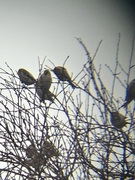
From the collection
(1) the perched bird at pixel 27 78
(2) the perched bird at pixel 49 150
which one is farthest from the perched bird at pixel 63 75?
(2) the perched bird at pixel 49 150

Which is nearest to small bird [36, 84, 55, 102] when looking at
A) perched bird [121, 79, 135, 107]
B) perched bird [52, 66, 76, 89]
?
perched bird [52, 66, 76, 89]

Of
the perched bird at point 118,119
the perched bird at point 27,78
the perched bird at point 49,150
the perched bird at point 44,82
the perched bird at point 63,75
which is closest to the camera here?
the perched bird at point 49,150

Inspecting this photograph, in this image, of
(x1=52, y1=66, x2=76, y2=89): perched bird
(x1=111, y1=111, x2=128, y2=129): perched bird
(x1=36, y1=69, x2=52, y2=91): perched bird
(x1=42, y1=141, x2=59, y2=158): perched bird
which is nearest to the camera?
(x1=42, y1=141, x2=59, y2=158): perched bird

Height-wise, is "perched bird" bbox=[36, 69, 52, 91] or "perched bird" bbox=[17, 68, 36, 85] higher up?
"perched bird" bbox=[17, 68, 36, 85]

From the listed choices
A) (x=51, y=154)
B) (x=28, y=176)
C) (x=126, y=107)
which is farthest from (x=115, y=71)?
(x=28, y=176)

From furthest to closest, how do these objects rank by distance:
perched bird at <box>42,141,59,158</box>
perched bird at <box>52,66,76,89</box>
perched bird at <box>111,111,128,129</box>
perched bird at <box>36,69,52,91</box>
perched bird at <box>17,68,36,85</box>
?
1. perched bird at <box>17,68,36,85</box>
2. perched bird at <box>36,69,52,91</box>
3. perched bird at <box>52,66,76,89</box>
4. perched bird at <box>111,111,128,129</box>
5. perched bird at <box>42,141,59,158</box>

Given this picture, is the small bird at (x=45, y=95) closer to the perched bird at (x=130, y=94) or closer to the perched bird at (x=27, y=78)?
the perched bird at (x=27, y=78)

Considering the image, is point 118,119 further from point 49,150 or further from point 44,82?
point 44,82

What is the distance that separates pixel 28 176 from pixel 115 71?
4.58 ft

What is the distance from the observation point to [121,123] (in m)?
4.13

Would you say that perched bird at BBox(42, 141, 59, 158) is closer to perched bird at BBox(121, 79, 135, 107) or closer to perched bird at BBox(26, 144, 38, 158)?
perched bird at BBox(26, 144, 38, 158)

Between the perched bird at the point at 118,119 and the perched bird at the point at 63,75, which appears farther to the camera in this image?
the perched bird at the point at 63,75

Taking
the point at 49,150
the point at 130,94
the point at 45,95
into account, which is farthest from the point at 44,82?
the point at 49,150

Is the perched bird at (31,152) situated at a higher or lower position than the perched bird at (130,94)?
lower
